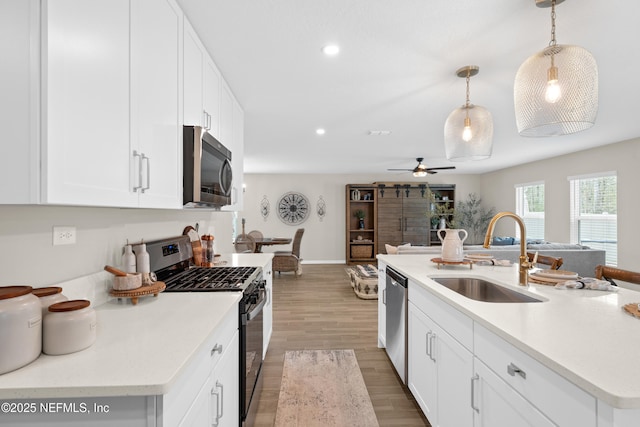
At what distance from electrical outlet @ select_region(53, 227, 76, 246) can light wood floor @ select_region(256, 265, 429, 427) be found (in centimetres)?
152

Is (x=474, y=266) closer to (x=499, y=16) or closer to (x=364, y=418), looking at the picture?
(x=364, y=418)

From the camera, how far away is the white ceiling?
5.58ft

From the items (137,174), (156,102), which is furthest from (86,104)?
(156,102)

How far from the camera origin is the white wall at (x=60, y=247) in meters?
1.11

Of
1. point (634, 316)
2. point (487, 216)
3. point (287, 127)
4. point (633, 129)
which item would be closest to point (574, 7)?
point (634, 316)

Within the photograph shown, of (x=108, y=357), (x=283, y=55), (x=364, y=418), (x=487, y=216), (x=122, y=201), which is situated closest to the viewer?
(x=108, y=357)

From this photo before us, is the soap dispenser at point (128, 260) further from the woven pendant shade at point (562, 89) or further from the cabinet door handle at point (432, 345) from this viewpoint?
the woven pendant shade at point (562, 89)

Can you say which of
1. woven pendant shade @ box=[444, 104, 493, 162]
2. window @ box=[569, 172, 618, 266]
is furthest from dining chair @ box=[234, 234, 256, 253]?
window @ box=[569, 172, 618, 266]

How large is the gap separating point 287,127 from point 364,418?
318 centimetres

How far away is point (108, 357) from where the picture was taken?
938 millimetres

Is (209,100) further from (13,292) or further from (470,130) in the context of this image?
(470,130)

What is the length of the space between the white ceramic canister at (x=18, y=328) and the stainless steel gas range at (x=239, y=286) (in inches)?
32.6

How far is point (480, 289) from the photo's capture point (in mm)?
2123

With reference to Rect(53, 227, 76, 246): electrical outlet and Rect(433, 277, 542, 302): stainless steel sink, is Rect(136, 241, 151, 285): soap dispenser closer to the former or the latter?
Rect(53, 227, 76, 246): electrical outlet
